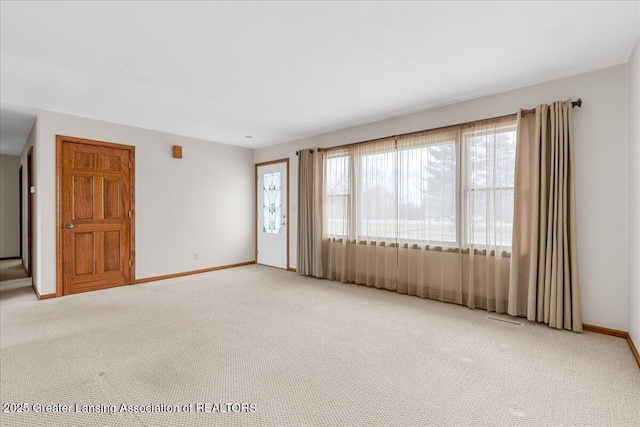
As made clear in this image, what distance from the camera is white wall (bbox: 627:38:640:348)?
2.49 meters

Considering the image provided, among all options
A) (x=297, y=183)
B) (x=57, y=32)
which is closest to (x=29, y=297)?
(x=57, y=32)

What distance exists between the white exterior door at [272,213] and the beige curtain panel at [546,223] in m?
4.02

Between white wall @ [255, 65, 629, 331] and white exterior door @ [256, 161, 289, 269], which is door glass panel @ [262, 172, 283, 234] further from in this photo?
white wall @ [255, 65, 629, 331]

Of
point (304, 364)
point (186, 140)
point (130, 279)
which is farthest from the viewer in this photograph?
point (186, 140)

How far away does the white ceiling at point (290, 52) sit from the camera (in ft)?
7.11

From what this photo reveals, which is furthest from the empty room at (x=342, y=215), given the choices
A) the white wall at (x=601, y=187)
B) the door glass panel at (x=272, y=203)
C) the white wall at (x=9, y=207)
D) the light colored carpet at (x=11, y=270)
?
the white wall at (x=9, y=207)

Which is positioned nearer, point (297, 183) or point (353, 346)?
point (353, 346)

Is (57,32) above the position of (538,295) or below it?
above

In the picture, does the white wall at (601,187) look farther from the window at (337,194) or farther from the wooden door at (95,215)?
the wooden door at (95,215)

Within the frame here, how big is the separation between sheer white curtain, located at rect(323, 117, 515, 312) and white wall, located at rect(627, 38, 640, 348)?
3.17ft

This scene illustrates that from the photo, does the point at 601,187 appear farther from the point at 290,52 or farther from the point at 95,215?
the point at 95,215

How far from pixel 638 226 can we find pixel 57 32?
4869 millimetres

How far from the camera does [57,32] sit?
2.37m

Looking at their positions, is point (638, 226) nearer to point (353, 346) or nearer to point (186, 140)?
point (353, 346)
